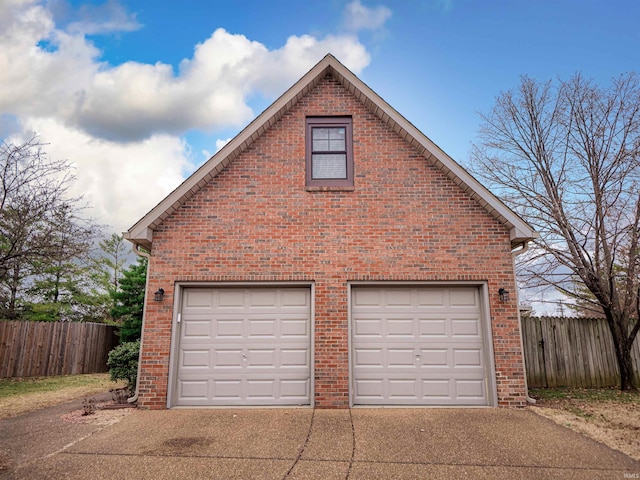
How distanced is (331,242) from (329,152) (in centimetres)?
215

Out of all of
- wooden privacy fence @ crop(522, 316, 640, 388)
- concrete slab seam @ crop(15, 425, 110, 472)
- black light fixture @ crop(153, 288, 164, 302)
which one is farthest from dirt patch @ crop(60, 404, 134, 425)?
wooden privacy fence @ crop(522, 316, 640, 388)

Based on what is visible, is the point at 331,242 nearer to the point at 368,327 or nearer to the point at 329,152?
the point at 368,327

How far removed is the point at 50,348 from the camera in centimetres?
1382

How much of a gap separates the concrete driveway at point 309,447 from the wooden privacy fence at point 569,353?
3761 millimetres

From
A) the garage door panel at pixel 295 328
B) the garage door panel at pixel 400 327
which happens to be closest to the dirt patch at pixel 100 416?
the garage door panel at pixel 295 328

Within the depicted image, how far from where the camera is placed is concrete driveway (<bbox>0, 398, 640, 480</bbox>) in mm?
4379

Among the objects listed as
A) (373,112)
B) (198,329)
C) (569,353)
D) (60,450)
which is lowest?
(60,450)

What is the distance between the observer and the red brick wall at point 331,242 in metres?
7.40

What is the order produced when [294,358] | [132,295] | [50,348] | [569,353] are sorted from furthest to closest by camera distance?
[132,295] → [50,348] → [569,353] → [294,358]

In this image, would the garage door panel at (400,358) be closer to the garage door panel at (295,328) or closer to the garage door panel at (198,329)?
the garage door panel at (295,328)

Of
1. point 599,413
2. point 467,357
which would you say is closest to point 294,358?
point 467,357

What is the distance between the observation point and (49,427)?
6.38 metres

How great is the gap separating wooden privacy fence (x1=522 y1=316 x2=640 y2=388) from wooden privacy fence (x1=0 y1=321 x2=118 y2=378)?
15.6 m

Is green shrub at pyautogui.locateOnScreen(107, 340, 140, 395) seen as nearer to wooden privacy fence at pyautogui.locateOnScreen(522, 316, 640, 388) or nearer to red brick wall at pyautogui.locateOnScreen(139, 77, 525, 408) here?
red brick wall at pyautogui.locateOnScreen(139, 77, 525, 408)
